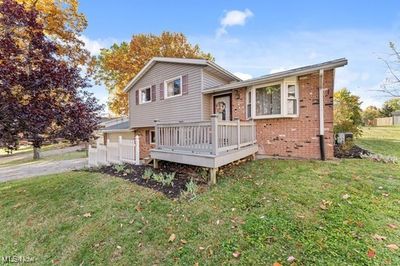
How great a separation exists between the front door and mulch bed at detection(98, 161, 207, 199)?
3.71 m

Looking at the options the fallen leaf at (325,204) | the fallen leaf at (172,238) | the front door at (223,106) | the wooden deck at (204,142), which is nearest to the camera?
the fallen leaf at (172,238)

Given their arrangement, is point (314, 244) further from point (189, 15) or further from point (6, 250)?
point (189, 15)

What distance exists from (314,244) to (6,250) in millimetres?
6077

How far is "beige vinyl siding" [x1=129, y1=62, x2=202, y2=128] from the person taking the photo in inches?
436

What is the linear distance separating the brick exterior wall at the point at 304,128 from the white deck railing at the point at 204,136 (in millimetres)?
950

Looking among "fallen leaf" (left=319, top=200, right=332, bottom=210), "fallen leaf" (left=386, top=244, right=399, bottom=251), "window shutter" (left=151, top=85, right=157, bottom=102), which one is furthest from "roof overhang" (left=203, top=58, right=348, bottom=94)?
"window shutter" (left=151, top=85, right=157, bottom=102)

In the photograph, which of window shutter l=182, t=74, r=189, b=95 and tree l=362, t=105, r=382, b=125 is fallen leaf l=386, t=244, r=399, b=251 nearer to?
window shutter l=182, t=74, r=189, b=95

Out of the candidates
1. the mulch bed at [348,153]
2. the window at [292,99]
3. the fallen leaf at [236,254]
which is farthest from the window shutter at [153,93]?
the fallen leaf at [236,254]

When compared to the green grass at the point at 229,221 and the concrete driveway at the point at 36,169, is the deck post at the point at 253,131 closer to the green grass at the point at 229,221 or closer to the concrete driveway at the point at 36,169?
the green grass at the point at 229,221

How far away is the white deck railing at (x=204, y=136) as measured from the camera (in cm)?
632

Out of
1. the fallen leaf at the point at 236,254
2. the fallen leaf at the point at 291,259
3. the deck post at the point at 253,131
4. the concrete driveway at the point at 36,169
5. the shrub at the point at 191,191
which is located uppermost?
the deck post at the point at 253,131

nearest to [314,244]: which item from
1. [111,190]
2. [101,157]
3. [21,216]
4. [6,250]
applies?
[111,190]

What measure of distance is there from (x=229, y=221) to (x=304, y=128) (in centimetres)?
539

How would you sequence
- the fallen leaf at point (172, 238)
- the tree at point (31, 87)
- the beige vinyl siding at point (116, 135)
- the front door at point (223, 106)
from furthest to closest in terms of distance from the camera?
1. the beige vinyl siding at point (116, 135)
2. the front door at point (223, 106)
3. the tree at point (31, 87)
4. the fallen leaf at point (172, 238)
